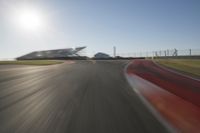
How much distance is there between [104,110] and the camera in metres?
7.39

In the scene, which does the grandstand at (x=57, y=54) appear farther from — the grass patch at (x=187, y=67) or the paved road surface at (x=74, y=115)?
the paved road surface at (x=74, y=115)

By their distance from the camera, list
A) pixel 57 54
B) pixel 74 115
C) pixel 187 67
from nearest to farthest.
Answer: pixel 74 115, pixel 187 67, pixel 57 54

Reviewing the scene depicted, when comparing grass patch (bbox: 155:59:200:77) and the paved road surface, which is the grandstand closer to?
grass patch (bbox: 155:59:200:77)

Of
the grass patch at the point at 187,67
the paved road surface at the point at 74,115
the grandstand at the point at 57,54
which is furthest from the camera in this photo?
the grandstand at the point at 57,54

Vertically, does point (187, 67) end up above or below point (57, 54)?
below

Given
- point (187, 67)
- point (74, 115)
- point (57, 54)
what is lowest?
point (187, 67)

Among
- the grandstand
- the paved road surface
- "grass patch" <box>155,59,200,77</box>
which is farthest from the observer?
the grandstand

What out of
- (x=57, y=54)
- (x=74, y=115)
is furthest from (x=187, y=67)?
(x=57, y=54)

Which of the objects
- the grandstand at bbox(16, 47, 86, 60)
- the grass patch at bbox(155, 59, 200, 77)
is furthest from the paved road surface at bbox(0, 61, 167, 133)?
the grandstand at bbox(16, 47, 86, 60)

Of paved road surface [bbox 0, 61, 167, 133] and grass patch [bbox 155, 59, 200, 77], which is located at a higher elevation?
paved road surface [bbox 0, 61, 167, 133]

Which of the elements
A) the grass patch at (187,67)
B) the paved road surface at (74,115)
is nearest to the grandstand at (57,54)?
the grass patch at (187,67)

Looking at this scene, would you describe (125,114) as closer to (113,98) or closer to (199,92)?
(113,98)

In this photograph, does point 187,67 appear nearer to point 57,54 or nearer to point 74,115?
point 74,115

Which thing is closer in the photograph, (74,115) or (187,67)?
(74,115)
